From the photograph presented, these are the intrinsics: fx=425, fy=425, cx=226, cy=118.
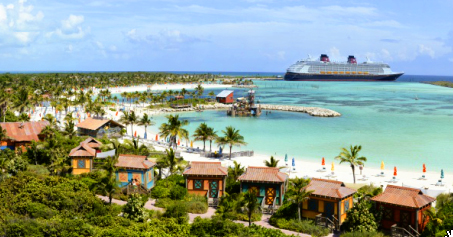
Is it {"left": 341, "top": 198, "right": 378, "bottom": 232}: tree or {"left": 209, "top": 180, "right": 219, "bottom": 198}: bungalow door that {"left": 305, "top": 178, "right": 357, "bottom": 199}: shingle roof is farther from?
{"left": 209, "top": 180, "right": 219, "bottom": 198}: bungalow door

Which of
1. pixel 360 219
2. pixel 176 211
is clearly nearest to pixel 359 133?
pixel 360 219

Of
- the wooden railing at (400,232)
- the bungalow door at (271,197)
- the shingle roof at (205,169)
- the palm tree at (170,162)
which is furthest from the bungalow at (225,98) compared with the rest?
the wooden railing at (400,232)

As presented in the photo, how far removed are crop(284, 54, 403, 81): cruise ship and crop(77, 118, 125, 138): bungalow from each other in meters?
153

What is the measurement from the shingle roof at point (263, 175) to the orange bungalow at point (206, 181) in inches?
56.8

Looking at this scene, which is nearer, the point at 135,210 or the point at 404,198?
the point at 404,198

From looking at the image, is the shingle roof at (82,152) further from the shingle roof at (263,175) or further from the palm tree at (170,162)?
the shingle roof at (263,175)

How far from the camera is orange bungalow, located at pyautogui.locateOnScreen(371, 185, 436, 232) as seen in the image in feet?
65.5

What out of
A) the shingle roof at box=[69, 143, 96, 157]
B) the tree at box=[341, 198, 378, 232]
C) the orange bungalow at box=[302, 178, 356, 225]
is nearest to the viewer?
the tree at box=[341, 198, 378, 232]

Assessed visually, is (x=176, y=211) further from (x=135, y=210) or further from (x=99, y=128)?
(x=99, y=128)

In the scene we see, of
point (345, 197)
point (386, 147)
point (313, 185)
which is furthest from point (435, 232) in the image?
point (386, 147)

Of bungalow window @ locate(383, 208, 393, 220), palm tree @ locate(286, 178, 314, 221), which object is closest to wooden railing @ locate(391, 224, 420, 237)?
bungalow window @ locate(383, 208, 393, 220)

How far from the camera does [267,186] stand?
24484 mm

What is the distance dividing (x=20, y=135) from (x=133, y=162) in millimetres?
15111

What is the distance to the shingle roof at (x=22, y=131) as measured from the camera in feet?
119
